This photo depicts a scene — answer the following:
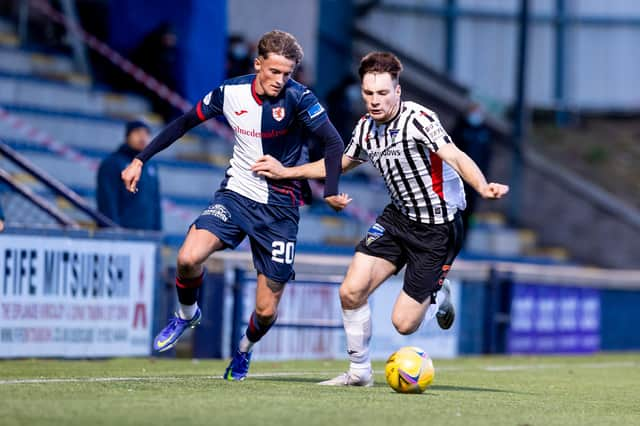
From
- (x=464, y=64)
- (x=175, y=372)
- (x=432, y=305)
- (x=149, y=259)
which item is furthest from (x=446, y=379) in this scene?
(x=464, y=64)

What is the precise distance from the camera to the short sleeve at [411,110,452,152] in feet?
26.4

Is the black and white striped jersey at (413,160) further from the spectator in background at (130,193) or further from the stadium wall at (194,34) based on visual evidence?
the stadium wall at (194,34)

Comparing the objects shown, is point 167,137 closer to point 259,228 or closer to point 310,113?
point 259,228

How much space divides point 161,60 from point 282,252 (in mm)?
10415

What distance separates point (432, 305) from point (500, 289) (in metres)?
7.34

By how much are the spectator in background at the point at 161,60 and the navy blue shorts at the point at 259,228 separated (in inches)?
397

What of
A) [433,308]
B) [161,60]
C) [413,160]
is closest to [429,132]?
[413,160]

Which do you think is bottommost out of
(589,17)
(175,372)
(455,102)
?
(175,372)

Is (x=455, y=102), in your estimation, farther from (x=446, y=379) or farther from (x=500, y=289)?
(x=446, y=379)

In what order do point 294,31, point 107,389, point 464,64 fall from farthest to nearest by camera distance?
point 464,64, point 294,31, point 107,389

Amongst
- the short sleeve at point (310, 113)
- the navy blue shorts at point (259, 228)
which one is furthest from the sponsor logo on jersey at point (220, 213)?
the short sleeve at point (310, 113)

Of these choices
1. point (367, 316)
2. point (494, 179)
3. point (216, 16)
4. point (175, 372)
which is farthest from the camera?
point (494, 179)

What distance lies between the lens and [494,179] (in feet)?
76.2

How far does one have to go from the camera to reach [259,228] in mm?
8180
